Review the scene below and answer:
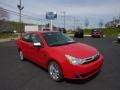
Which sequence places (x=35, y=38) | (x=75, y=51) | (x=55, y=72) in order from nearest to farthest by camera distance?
(x=75, y=51) < (x=55, y=72) < (x=35, y=38)

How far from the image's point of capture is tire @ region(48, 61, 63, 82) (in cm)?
600

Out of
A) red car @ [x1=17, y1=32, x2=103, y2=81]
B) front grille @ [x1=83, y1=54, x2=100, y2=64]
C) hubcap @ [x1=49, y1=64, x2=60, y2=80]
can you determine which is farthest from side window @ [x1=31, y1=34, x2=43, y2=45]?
front grille @ [x1=83, y1=54, x2=100, y2=64]

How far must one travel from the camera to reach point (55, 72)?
623 centimetres

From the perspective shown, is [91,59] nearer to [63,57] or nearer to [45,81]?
[63,57]

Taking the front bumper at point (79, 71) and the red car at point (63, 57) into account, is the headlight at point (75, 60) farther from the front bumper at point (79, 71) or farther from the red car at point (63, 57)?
the front bumper at point (79, 71)

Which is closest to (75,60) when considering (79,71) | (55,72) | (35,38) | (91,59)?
(79,71)

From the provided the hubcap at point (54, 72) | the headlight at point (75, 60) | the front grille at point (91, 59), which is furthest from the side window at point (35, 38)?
the front grille at point (91, 59)

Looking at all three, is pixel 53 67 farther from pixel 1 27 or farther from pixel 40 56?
pixel 1 27

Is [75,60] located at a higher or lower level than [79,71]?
higher

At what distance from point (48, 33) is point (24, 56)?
2.38 m

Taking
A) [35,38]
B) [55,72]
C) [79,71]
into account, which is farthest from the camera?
[35,38]

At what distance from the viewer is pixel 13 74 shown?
7250mm

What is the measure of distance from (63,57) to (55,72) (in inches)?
28.4

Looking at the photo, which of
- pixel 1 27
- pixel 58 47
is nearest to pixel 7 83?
pixel 58 47
